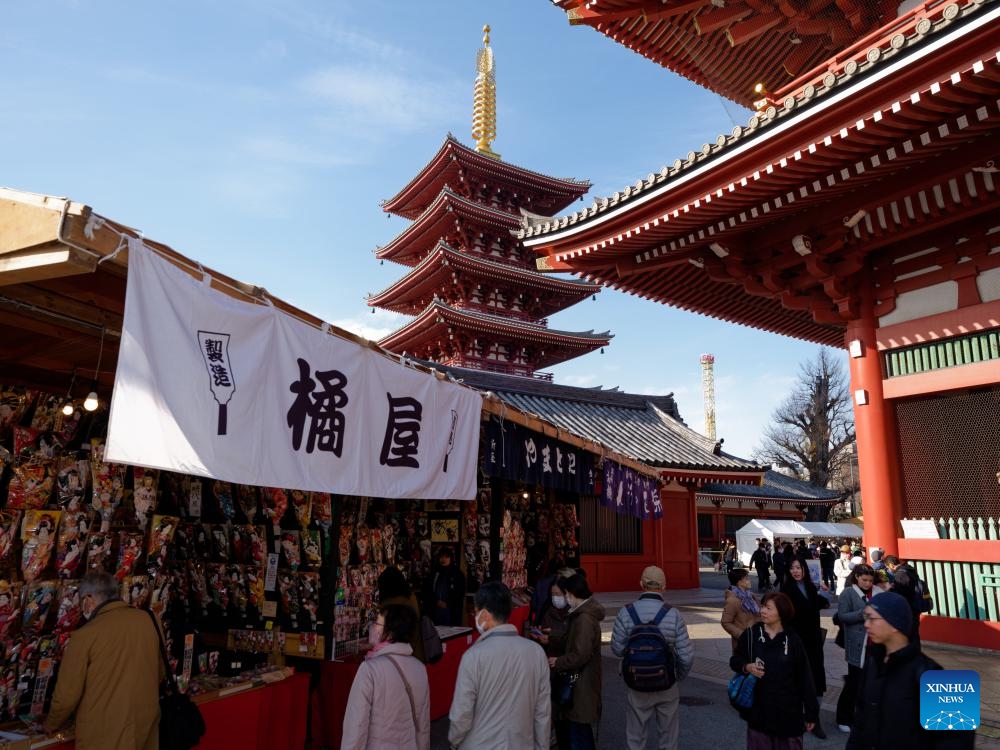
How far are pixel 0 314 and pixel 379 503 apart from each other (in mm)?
4413

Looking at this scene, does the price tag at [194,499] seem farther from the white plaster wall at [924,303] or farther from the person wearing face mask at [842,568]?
the person wearing face mask at [842,568]

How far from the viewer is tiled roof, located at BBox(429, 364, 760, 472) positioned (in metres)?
19.4

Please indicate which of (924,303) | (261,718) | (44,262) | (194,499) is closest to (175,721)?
(261,718)

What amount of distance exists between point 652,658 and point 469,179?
27.3 m

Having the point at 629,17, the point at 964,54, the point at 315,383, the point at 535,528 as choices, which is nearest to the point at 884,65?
the point at 964,54

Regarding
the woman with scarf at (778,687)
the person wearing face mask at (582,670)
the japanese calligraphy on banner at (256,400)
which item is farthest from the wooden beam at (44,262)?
the woman with scarf at (778,687)

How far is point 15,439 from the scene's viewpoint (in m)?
4.52

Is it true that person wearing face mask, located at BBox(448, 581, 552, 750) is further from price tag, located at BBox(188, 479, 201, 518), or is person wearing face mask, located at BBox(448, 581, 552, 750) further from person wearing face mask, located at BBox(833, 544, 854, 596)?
person wearing face mask, located at BBox(833, 544, 854, 596)

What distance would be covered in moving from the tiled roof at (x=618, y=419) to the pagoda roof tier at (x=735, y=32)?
376 inches

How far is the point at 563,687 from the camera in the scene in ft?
16.2

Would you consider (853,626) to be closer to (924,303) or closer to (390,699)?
(390,699)

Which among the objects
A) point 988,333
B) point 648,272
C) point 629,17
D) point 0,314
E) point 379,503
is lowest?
point 379,503

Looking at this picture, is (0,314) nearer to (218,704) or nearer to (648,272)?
(218,704)

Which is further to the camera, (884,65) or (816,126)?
(816,126)
